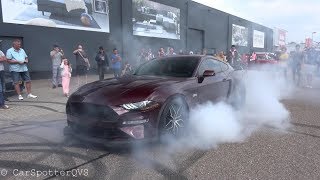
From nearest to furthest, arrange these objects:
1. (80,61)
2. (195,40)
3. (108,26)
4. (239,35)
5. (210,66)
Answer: (210,66), (80,61), (108,26), (195,40), (239,35)

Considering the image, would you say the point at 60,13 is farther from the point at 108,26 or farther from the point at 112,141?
the point at 112,141

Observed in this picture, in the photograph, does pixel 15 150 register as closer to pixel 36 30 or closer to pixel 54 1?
pixel 36 30

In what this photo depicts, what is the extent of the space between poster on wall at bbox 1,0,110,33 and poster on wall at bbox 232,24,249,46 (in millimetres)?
17042

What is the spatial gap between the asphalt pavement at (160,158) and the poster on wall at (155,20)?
14.6 metres

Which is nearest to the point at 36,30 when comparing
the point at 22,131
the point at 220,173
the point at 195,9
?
the point at 22,131

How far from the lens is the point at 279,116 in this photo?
6508mm

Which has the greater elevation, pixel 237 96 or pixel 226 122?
pixel 237 96

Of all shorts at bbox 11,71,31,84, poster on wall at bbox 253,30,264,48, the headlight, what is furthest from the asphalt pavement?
poster on wall at bbox 253,30,264,48

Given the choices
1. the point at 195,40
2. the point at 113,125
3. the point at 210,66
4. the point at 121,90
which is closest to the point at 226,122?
the point at 210,66

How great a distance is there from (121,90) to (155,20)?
676 inches

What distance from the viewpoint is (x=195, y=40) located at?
2630cm

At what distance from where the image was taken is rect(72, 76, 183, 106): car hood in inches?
160

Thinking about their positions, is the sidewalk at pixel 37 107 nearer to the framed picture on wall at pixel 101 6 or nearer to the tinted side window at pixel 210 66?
the tinted side window at pixel 210 66

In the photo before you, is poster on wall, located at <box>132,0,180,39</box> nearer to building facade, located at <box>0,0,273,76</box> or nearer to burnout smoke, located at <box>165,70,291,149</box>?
building facade, located at <box>0,0,273,76</box>
